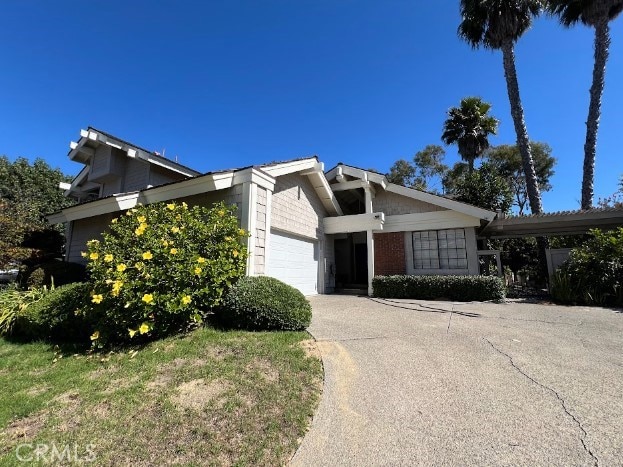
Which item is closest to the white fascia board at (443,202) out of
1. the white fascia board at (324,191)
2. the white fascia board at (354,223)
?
the white fascia board at (354,223)

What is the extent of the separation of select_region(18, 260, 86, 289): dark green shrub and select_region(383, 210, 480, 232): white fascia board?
11852 mm

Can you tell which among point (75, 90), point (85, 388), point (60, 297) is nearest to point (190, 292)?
point (85, 388)

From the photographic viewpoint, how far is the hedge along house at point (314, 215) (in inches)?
410

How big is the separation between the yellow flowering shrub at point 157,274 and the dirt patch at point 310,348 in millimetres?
1938

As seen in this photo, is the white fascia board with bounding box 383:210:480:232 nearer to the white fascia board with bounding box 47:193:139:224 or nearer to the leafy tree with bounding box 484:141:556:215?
the white fascia board with bounding box 47:193:139:224

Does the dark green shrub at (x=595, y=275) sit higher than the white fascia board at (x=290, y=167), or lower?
lower

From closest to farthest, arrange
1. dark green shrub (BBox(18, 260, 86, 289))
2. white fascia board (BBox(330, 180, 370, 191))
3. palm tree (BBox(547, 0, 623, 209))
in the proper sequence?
dark green shrub (BBox(18, 260, 86, 289)), white fascia board (BBox(330, 180, 370, 191)), palm tree (BBox(547, 0, 623, 209))

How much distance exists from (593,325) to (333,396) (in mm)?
6702

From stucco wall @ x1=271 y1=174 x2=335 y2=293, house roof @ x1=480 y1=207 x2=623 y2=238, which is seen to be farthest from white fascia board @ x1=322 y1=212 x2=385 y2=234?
house roof @ x1=480 y1=207 x2=623 y2=238

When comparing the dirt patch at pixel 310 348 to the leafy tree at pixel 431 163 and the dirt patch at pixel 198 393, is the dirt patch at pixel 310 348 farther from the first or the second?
the leafy tree at pixel 431 163

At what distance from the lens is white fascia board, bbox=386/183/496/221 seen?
1100cm

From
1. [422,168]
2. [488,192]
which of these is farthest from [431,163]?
[488,192]

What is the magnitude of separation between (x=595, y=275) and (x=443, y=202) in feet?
16.8

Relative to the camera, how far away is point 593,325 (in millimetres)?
6688
